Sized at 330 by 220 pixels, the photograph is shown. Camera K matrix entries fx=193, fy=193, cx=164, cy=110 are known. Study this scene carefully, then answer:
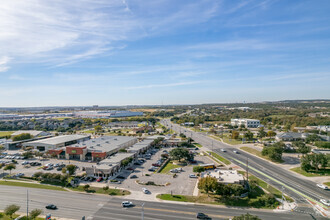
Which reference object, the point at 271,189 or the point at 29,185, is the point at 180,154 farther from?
the point at 29,185

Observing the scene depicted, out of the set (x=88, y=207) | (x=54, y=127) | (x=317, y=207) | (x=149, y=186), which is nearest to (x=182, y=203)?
(x=149, y=186)

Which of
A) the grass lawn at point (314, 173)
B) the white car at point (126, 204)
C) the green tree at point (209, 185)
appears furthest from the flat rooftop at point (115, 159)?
the grass lawn at point (314, 173)

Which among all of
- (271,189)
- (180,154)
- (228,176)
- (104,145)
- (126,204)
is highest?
(104,145)

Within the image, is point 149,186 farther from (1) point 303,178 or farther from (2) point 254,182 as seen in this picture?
(1) point 303,178

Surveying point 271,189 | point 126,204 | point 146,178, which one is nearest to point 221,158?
point 271,189

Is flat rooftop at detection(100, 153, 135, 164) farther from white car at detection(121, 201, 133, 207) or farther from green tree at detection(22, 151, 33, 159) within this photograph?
green tree at detection(22, 151, 33, 159)

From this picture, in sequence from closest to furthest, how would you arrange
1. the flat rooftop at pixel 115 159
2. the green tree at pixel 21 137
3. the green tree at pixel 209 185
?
the green tree at pixel 209 185 < the flat rooftop at pixel 115 159 < the green tree at pixel 21 137

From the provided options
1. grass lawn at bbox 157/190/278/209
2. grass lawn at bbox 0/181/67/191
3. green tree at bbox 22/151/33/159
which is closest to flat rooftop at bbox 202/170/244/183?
grass lawn at bbox 157/190/278/209

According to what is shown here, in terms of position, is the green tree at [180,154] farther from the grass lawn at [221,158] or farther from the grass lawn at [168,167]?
the grass lawn at [221,158]
